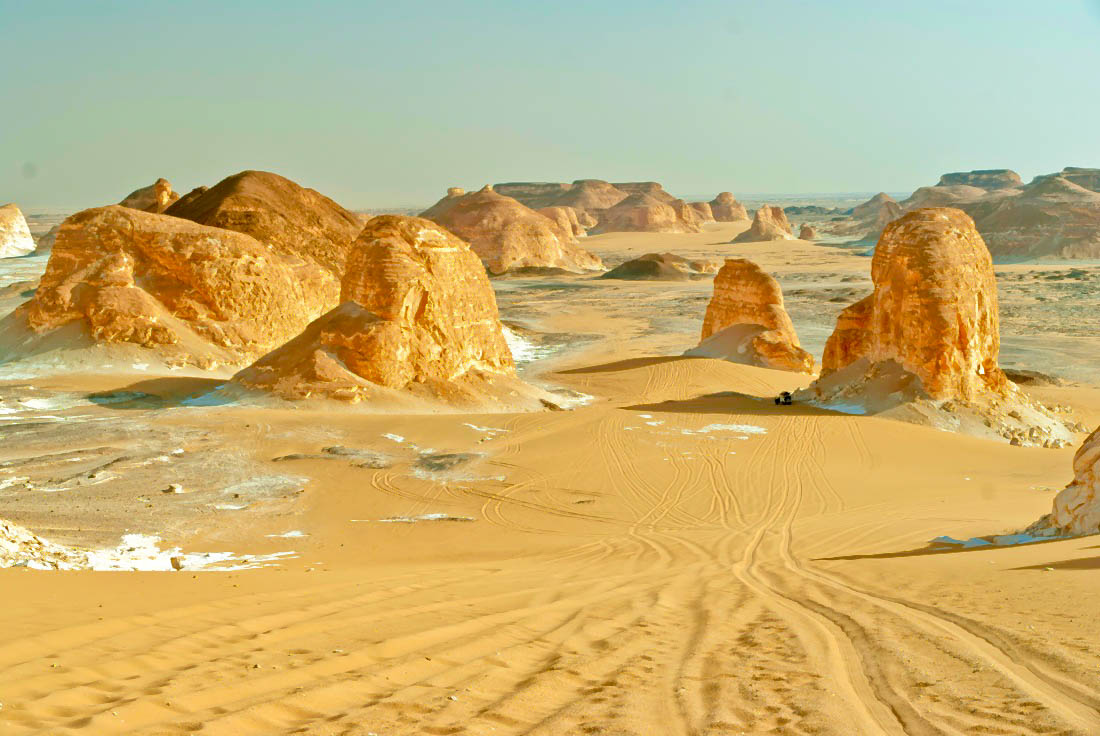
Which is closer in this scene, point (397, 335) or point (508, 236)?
point (397, 335)

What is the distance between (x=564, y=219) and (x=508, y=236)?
2487 cm

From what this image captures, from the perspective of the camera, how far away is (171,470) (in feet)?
51.8

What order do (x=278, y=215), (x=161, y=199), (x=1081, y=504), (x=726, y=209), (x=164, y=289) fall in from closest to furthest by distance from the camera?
(x=1081, y=504) < (x=164, y=289) < (x=278, y=215) < (x=161, y=199) < (x=726, y=209)

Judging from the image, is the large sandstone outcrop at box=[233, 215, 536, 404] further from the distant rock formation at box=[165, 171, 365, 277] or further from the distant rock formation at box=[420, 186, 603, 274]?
the distant rock formation at box=[420, 186, 603, 274]

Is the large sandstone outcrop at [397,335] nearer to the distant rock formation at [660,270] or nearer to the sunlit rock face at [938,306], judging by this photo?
the sunlit rock face at [938,306]

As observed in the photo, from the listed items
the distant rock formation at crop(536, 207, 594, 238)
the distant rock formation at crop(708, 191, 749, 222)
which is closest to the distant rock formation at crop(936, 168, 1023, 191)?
the distant rock formation at crop(708, 191, 749, 222)

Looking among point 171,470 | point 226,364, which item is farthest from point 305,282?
point 171,470

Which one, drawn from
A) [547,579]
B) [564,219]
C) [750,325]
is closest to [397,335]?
[750,325]

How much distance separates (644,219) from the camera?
11344 cm

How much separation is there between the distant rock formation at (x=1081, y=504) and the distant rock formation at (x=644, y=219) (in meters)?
103

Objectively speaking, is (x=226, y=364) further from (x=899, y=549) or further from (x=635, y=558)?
(x=899, y=549)

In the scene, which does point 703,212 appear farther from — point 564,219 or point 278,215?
point 278,215

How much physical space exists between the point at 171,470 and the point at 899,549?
37.3ft

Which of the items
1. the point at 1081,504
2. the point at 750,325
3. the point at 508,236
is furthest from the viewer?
the point at 508,236
